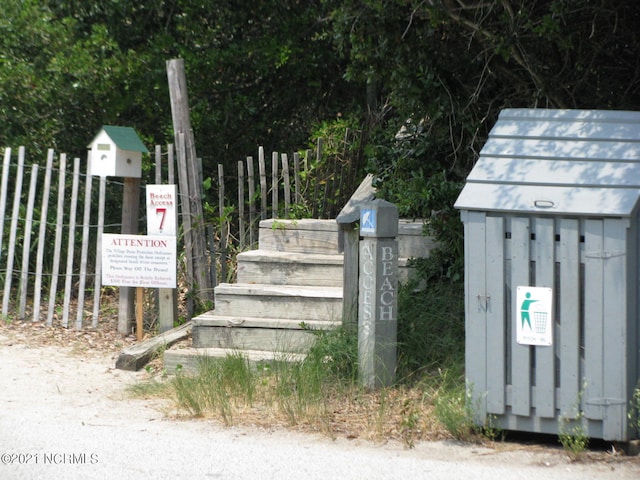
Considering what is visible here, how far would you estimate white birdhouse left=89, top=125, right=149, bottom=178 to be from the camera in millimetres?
7840

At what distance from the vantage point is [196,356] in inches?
266

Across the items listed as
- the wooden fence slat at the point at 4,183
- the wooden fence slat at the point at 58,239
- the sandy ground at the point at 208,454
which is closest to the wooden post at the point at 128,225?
the wooden fence slat at the point at 58,239

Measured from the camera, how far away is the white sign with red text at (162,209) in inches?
306

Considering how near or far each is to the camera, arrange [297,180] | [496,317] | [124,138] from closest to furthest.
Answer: [496,317] → [124,138] → [297,180]

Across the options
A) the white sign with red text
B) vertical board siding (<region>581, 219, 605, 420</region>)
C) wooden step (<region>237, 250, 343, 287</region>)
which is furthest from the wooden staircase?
vertical board siding (<region>581, 219, 605, 420</region>)

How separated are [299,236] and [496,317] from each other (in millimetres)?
3146

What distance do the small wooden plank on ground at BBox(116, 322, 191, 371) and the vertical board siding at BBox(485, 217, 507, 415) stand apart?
3.13m

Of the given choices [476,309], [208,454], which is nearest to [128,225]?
[208,454]

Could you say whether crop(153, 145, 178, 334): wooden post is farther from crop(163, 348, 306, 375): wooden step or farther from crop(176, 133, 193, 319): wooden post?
crop(163, 348, 306, 375): wooden step

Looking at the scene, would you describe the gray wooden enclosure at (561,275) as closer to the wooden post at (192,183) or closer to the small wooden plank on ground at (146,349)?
the small wooden plank on ground at (146,349)

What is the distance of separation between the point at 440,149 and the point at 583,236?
247 centimetres

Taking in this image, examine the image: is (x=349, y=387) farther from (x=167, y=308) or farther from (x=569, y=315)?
(x=167, y=308)

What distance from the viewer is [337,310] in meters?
7.03

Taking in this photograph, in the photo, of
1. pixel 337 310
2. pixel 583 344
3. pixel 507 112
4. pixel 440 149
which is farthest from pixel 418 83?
pixel 583 344
